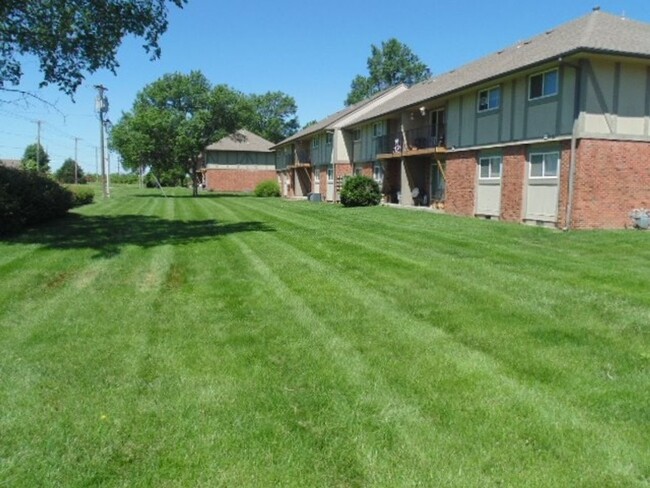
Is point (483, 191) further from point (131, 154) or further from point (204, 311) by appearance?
point (131, 154)

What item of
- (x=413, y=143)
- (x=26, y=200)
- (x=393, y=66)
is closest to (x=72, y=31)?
(x=26, y=200)

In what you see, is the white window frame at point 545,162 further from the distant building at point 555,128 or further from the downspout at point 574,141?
the downspout at point 574,141

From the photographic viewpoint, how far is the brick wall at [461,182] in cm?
2311

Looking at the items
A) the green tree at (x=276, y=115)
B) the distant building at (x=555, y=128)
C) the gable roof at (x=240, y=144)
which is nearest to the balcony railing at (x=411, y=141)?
the distant building at (x=555, y=128)

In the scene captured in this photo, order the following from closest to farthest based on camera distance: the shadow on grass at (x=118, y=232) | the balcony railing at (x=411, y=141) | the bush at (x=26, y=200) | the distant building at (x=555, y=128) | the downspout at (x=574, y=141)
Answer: the shadow on grass at (x=118, y=232) → the bush at (x=26, y=200) → the downspout at (x=574, y=141) → the distant building at (x=555, y=128) → the balcony railing at (x=411, y=141)

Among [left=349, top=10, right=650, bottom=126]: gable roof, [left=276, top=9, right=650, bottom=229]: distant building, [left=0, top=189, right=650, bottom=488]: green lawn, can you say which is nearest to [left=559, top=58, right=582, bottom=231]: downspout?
[left=276, top=9, right=650, bottom=229]: distant building

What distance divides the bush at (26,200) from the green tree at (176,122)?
31182mm

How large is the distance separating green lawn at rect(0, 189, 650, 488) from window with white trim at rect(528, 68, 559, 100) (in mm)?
9954

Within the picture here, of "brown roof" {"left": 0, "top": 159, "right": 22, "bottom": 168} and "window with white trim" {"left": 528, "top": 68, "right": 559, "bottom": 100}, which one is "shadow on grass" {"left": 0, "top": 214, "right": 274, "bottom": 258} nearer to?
"brown roof" {"left": 0, "top": 159, "right": 22, "bottom": 168}

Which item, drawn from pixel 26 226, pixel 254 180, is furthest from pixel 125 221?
pixel 254 180

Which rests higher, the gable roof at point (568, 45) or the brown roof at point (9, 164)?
the gable roof at point (568, 45)

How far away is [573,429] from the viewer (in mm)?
3893

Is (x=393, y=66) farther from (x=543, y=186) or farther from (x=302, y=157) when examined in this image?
(x=543, y=186)

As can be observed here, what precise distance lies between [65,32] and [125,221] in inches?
283
